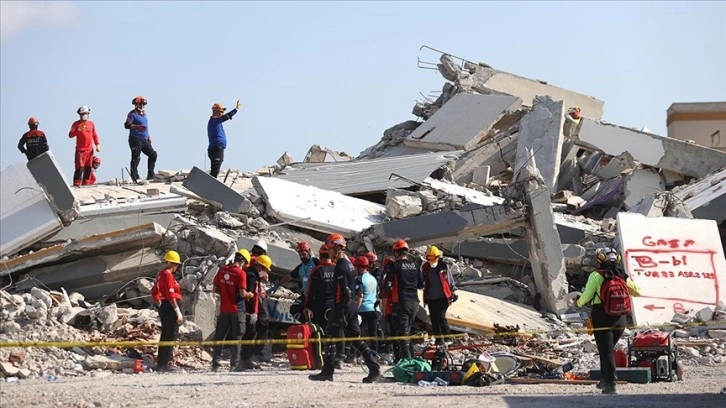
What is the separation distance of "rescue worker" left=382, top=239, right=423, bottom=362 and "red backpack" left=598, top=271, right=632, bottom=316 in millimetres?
3272

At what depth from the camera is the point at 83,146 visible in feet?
72.9

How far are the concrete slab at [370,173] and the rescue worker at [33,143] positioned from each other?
15.0 ft

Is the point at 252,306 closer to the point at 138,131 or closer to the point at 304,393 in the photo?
the point at 304,393

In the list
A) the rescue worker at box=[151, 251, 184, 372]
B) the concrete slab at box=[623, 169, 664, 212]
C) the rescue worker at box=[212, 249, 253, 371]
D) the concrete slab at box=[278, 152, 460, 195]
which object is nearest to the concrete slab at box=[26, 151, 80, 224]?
the rescue worker at box=[151, 251, 184, 372]

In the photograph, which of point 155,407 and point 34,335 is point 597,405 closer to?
point 155,407

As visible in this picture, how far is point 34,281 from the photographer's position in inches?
683

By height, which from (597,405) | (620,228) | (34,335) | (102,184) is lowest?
(597,405)

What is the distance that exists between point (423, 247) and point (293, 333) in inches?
227

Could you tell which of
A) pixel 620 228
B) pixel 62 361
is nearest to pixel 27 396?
pixel 62 361

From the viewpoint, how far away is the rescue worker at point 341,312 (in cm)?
1320

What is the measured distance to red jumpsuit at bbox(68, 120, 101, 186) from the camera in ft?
71.9

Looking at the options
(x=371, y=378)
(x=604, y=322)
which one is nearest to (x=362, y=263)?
(x=371, y=378)

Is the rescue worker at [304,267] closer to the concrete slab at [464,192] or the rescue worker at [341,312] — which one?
the rescue worker at [341,312]

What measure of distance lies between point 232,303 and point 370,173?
8840mm
